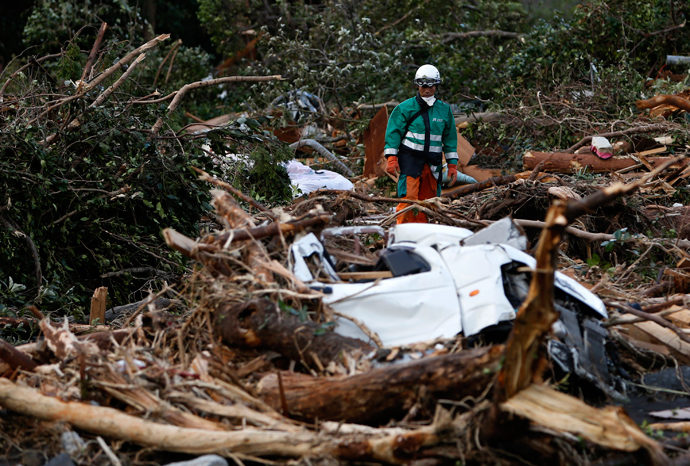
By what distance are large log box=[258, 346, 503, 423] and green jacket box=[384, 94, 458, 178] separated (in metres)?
4.25

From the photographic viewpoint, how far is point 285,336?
3.17 metres

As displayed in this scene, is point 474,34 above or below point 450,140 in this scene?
above

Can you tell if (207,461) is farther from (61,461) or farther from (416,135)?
(416,135)

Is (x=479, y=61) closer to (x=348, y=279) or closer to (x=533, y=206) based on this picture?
(x=533, y=206)

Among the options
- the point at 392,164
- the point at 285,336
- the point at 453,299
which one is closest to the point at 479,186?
the point at 392,164

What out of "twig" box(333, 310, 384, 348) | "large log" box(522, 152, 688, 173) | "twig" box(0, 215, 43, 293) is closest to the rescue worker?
"large log" box(522, 152, 688, 173)

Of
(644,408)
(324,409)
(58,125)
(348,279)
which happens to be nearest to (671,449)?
(644,408)

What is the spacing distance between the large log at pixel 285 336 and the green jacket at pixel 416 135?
389cm

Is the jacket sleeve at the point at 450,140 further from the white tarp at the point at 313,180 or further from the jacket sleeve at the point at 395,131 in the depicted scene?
the white tarp at the point at 313,180

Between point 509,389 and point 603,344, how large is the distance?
3.70 ft

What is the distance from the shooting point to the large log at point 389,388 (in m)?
2.68

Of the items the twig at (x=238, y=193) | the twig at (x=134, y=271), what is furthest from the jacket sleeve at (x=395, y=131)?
the twig at (x=238, y=193)

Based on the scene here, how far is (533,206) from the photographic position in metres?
5.82

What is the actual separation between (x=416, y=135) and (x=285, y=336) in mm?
4092
